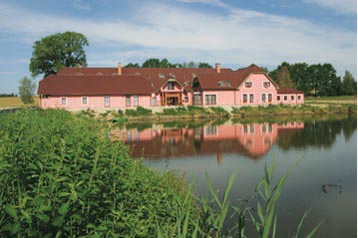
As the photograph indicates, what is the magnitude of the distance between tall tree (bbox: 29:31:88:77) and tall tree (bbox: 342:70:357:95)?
5194 cm

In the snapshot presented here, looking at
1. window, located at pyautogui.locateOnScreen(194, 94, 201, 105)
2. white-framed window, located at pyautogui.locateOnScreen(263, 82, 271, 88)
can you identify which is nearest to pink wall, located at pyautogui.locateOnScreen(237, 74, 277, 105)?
white-framed window, located at pyautogui.locateOnScreen(263, 82, 271, 88)

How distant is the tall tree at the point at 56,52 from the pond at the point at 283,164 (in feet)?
109

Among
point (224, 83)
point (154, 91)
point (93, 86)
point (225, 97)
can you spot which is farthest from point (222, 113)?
point (93, 86)

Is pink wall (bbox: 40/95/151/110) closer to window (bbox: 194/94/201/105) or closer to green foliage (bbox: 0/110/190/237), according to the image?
window (bbox: 194/94/201/105)

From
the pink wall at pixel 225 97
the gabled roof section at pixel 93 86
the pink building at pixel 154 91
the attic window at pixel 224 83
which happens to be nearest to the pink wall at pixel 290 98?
the pink building at pixel 154 91

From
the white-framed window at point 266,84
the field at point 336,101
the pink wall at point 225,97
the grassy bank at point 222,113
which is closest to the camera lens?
the grassy bank at point 222,113

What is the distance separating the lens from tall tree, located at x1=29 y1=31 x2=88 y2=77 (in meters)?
51.9

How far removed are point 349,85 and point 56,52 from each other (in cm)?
5647

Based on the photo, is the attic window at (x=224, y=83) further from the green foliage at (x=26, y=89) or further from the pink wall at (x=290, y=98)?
the green foliage at (x=26, y=89)

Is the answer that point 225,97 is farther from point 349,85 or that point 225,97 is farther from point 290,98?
point 349,85

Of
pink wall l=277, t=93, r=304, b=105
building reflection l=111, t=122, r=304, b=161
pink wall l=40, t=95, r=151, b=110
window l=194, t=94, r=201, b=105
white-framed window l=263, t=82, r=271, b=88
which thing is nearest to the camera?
Answer: building reflection l=111, t=122, r=304, b=161

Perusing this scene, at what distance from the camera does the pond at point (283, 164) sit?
8031 millimetres

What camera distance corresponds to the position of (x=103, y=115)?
34.7m

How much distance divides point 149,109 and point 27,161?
33326mm
